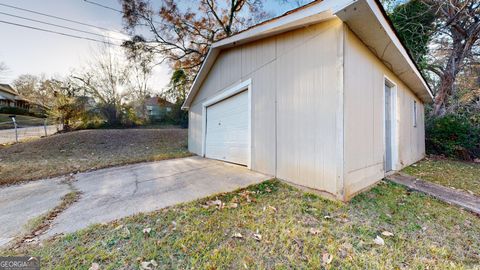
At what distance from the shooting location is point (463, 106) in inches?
365

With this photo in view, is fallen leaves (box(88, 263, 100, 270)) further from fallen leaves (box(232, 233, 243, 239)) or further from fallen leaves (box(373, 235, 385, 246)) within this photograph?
fallen leaves (box(373, 235, 385, 246))

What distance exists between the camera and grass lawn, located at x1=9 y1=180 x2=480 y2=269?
A: 5.48ft

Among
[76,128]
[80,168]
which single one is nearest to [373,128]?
[80,168]

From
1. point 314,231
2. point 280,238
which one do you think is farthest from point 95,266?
point 314,231

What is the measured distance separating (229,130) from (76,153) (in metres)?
6.50

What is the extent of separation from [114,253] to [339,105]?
3.38 meters

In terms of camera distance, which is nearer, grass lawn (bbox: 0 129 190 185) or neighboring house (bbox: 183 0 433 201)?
neighboring house (bbox: 183 0 433 201)

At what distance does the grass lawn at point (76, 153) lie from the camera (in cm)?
515

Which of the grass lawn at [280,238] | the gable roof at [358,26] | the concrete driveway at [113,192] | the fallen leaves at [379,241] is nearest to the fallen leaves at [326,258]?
the grass lawn at [280,238]

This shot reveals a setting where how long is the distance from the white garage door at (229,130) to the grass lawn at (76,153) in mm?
1794

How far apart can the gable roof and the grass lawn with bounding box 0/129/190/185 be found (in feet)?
18.2

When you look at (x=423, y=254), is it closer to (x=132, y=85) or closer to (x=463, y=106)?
(x=463, y=106)

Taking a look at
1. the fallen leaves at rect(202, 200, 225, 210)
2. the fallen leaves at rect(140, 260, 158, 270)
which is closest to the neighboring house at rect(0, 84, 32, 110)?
the fallen leaves at rect(202, 200, 225, 210)

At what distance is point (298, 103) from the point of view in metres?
3.47
